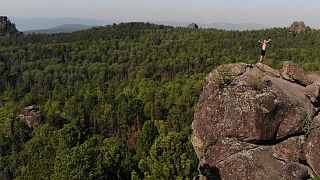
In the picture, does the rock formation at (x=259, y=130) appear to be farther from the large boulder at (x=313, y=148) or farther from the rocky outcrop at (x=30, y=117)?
the rocky outcrop at (x=30, y=117)

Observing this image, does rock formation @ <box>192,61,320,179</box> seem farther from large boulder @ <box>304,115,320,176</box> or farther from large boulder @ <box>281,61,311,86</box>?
large boulder @ <box>281,61,311,86</box>

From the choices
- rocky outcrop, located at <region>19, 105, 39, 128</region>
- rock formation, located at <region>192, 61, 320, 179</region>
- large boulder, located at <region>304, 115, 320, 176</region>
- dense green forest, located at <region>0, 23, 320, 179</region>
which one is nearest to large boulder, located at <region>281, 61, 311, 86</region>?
rock formation, located at <region>192, 61, 320, 179</region>

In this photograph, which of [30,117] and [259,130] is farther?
[30,117]

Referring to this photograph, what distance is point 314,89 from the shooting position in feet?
119

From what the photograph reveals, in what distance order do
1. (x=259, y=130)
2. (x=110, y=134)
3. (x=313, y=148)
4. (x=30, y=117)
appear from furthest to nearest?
(x=30, y=117) → (x=110, y=134) → (x=259, y=130) → (x=313, y=148)

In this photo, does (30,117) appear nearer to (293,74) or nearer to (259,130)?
(293,74)

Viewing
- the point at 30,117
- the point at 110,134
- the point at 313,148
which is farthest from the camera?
the point at 30,117

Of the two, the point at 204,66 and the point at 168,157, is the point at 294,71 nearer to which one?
the point at 168,157

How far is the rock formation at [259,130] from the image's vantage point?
32.7 meters

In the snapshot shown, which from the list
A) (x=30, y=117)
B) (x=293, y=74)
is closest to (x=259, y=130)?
(x=293, y=74)

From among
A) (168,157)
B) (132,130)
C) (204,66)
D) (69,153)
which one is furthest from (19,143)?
(204,66)

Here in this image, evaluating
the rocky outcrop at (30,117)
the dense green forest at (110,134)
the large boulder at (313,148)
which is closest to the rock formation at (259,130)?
the large boulder at (313,148)

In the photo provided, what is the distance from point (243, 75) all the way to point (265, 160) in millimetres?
7239

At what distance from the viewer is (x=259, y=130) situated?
33.3 m
